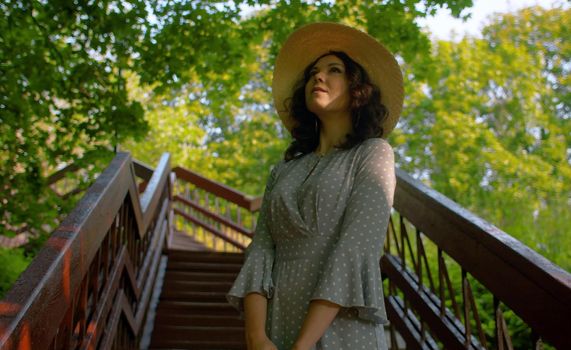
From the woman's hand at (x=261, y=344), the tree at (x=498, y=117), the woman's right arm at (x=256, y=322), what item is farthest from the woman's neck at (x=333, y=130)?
the tree at (x=498, y=117)

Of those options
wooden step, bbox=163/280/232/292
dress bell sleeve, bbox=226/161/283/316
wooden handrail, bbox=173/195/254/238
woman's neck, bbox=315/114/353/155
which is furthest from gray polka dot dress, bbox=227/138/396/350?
wooden handrail, bbox=173/195/254/238

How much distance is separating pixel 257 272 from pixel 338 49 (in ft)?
3.18

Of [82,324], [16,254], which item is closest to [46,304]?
[82,324]

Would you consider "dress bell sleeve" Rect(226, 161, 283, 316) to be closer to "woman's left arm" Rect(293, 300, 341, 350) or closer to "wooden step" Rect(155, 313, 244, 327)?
"woman's left arm" Rect(293, 300, 341, 350)

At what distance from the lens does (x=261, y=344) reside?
1700 millimetres

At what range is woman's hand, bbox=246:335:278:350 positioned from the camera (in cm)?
168

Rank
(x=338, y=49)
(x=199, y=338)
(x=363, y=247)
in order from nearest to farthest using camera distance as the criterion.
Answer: (x=363, y=247) → (x=338, y=49) → (x=199, y=338)

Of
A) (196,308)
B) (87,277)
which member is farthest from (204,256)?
(87,277)

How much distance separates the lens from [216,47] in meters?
5.48

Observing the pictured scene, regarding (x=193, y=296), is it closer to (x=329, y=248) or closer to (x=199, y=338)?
(x=199, y=338)

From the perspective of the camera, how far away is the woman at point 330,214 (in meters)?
1.68

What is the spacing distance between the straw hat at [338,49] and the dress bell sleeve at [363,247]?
0.37 metres

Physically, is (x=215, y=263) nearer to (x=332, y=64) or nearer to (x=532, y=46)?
(x=332, y=64)

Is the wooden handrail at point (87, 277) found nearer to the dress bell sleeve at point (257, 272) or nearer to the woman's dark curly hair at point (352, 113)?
the dress bell sleeve at point (257, 272)
